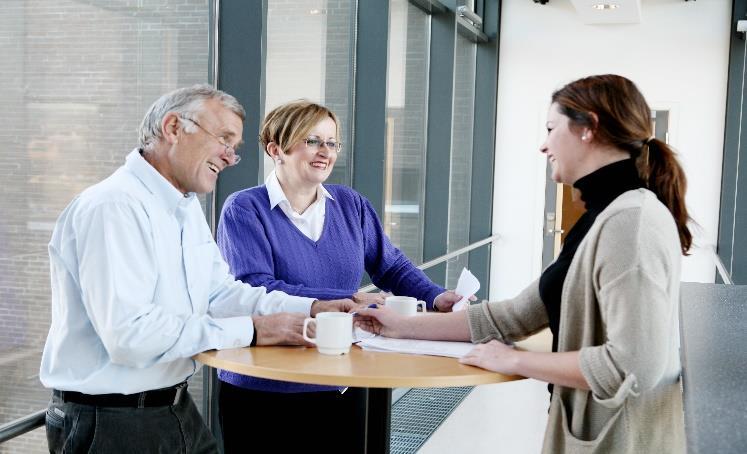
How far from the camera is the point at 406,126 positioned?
6324mm

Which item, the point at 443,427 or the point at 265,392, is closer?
the point at 265,392

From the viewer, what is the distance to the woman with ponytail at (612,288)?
1680 millimetres

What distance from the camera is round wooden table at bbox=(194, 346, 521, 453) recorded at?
5.93 feet

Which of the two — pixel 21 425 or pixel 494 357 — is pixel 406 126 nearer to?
pixel 21 425

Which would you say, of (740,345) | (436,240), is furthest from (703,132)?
(740,345)

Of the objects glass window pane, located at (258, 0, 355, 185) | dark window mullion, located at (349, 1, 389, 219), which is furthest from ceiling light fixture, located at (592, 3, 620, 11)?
glass window pane, located at (258, 0, 355, 185)

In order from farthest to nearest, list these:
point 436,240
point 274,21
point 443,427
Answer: point 436,240
point 443,427
point 274,21

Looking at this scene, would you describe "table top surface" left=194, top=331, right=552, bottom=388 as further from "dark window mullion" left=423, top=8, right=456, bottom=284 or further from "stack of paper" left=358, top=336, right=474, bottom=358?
"dark window mullion" left=423, top=8, right=456, bottom=284

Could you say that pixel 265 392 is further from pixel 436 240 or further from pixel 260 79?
pixel 436 240

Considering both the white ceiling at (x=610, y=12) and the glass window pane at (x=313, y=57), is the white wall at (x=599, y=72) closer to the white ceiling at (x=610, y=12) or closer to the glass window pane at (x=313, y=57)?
the white ceiling at (x=610, y=12)

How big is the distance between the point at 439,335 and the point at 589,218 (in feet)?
1.74

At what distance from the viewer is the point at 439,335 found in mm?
2209

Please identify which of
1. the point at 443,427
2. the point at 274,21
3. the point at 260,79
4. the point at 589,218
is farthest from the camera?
the point at 443,427

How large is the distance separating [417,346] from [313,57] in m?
2.69
